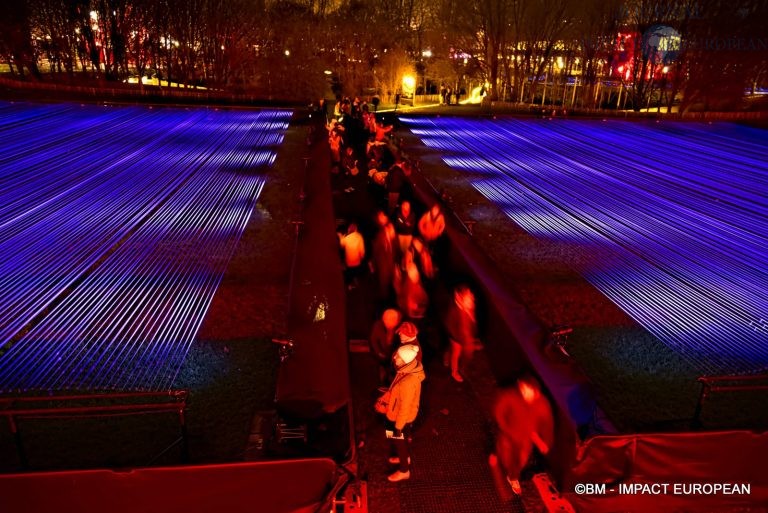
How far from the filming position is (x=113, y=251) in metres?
8.66

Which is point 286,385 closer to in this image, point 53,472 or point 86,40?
point 53,472

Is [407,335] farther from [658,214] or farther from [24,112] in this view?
[24,112]

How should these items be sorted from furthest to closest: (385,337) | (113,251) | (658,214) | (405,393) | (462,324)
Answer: (658,214)
(113,251)
(462,324)
(385,337)
(405,393)

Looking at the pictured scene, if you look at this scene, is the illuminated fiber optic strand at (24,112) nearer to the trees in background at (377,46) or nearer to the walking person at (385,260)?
the trees in background at (377,46)

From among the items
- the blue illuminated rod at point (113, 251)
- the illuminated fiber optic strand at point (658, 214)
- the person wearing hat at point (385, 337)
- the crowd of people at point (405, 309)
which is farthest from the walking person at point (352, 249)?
the illuminated fiber optic strand at point (658, 214)

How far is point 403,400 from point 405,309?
6.16 ft

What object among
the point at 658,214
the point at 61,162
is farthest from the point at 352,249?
the point at 61,162

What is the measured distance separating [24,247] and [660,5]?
3881cm

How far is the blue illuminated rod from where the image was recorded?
19.4 ft

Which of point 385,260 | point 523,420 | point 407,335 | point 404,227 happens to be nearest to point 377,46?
point 404,227

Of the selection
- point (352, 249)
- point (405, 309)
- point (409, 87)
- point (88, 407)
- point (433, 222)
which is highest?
point (409, 87)

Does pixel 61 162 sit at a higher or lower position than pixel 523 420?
higher

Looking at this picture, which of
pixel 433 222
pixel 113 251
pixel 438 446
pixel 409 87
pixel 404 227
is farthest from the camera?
pixel 409 87

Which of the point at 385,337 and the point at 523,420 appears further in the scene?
the point at 385,337
